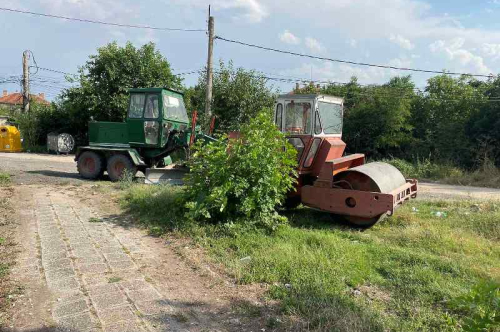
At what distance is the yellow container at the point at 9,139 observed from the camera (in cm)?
2309

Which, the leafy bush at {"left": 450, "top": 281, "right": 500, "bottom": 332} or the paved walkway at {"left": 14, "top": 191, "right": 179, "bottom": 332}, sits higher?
the leafy bush at {"left": 450, "top": 281, "right": 500, "bottom": 332}

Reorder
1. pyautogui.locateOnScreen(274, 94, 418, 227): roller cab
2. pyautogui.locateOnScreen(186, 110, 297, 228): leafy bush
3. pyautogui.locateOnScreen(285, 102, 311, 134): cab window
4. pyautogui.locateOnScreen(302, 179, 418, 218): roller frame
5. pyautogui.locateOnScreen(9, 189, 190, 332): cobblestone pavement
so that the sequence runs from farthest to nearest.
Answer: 1. pyautogui.locateOnScreen(285, 102, 311, 134): cab window
2. pyautogui.locateOnScreen(274, 94, 418, 227): roller cab
3. pyautogui.locateOnScreen(302, 179, 418, 218): roller frame
4. pyautogui.locateOnScreen(186, 110, 297, 228): leafy bush
5. pyautogui.locateOnScreen(9, 189, 190, 332): cobblestone pavement

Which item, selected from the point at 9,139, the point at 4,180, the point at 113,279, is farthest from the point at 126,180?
the point at 9,139

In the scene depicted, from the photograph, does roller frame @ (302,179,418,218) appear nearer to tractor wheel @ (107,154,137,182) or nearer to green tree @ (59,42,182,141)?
tractor wheel @ (107,154,137,182)

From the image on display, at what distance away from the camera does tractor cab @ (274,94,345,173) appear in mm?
7723

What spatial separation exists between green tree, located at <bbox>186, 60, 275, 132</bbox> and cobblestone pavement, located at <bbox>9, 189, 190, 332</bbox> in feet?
43.1

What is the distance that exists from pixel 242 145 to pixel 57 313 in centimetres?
355

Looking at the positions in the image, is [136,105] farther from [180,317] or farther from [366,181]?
[180,317]

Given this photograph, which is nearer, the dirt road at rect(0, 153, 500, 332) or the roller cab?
the dirt road at rect(0, 153, 500, 332)

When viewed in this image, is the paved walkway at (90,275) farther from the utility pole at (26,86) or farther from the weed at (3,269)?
the utility pole at (26,86)

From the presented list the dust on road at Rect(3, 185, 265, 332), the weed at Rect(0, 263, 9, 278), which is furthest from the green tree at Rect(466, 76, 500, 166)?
the weed at Rect(0, 263, 9, 278)

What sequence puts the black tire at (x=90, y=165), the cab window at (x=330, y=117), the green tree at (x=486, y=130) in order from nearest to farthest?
the cab window at (x=330, y=117)
the black tire at (x=90, y=165)
the green tree at (x=486, y=130)

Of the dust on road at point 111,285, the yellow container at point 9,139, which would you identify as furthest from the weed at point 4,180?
the yellow container at point 9,139

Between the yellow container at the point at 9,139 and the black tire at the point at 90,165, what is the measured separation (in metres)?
13.5
